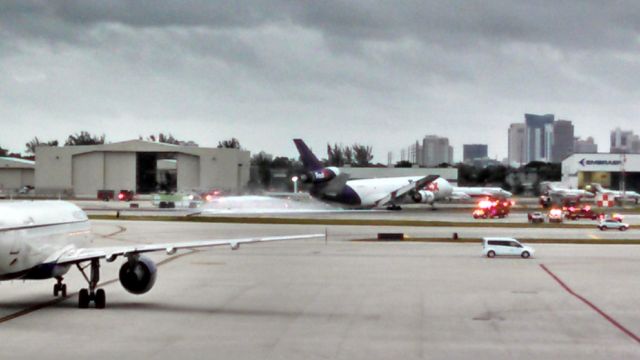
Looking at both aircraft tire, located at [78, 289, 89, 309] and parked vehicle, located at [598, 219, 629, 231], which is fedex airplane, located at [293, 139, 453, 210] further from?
aircraft tire, located at [78, 289, 89, 309]

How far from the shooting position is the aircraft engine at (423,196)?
110m

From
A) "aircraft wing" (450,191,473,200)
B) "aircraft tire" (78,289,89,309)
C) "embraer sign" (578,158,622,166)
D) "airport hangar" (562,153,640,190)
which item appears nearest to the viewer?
"aircraft tire" (78,289,89,309)


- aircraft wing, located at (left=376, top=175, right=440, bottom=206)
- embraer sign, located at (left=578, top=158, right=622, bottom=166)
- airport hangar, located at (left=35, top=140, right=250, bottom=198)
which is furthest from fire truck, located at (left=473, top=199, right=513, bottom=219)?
embraer sign, located at (left=578, top=158, right=622, bottom=166)

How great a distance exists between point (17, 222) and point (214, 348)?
8.02 metres

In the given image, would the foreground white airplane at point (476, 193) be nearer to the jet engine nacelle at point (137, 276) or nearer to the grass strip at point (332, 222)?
the grass strip at point (332, 222)

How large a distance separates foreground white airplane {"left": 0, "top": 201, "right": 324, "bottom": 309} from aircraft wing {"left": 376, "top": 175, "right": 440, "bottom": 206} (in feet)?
251

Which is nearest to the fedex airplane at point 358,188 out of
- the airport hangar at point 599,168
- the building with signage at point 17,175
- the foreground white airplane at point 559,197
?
the foreground white airplane at point 559,197

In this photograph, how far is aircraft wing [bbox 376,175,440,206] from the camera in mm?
105625

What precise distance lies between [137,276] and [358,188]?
76.1 metres

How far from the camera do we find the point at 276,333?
2428 cm

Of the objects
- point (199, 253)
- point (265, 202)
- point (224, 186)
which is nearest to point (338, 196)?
point (265, 202)

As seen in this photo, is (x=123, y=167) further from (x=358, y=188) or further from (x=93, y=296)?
(x=93, y=296)

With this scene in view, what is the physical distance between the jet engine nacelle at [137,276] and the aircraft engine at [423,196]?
272 feet

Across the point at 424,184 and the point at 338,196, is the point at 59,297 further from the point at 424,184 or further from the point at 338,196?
the point at 424,184
